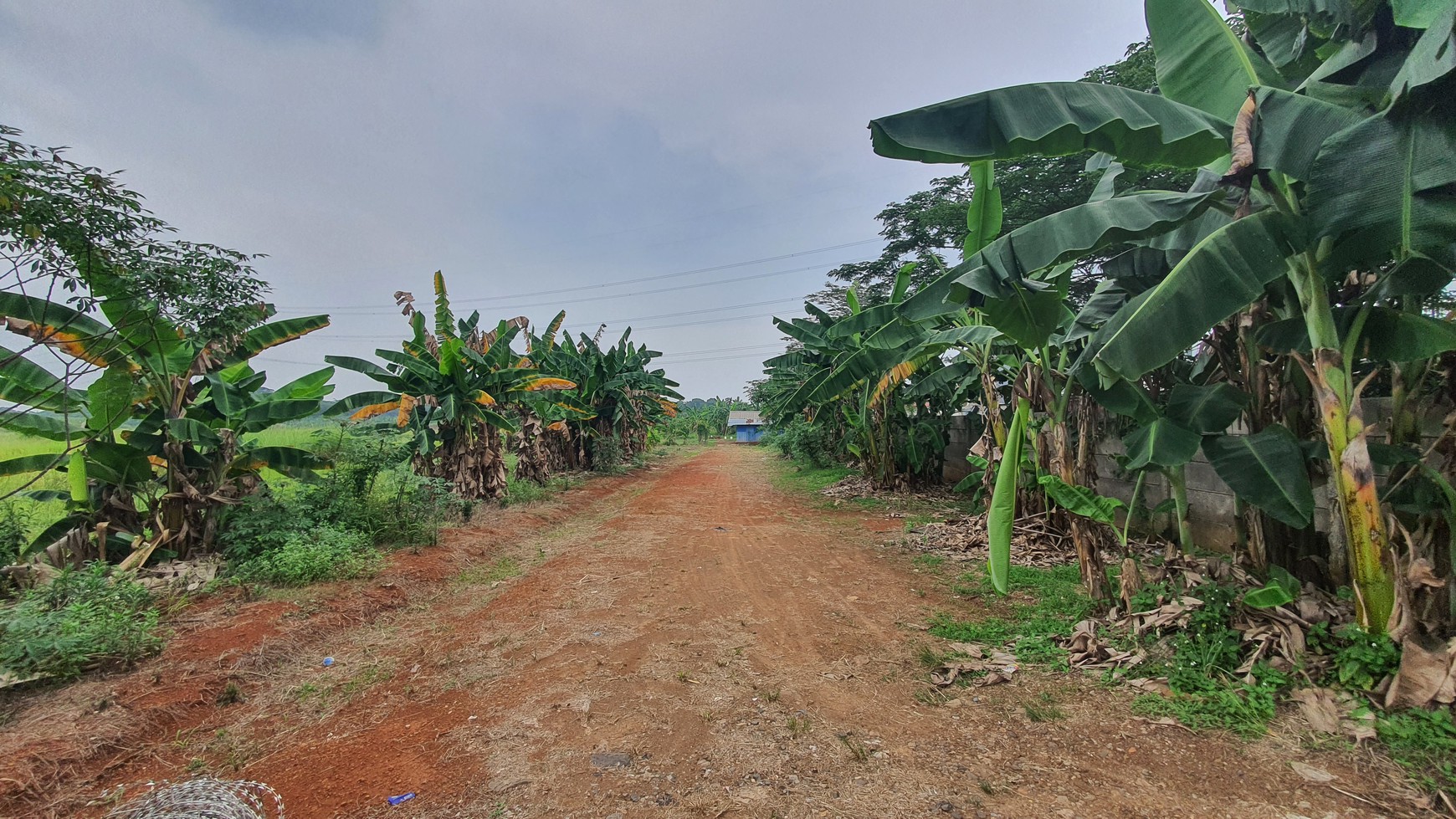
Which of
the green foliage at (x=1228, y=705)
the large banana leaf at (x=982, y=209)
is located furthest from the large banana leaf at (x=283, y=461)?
the green foliage at (x=1228, y=705)

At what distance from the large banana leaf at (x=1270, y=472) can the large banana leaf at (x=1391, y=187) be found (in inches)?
47.2

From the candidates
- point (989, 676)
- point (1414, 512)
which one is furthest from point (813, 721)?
point (1414, 512)

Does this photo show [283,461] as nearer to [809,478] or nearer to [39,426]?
[39,426]

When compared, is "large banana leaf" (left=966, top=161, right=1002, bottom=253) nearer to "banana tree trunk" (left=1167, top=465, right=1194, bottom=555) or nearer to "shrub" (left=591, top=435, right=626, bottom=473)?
"banana tree trunk" (left=1167, top=465, right=1194, bottom=555)

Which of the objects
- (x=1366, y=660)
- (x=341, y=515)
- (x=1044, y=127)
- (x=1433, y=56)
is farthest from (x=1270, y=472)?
(x=341, y=515)

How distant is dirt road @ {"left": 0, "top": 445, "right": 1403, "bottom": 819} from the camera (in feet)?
8.49

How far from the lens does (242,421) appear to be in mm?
6559

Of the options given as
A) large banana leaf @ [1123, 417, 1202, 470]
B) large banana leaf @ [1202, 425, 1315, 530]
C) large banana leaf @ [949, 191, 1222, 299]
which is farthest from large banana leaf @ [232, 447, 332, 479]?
large banana leaf @ [1202, 425, 1315, 530]

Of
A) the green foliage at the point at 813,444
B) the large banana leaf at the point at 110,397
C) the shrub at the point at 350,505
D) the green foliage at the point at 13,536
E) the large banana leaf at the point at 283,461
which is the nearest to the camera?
the green foliage at the point at 13,536

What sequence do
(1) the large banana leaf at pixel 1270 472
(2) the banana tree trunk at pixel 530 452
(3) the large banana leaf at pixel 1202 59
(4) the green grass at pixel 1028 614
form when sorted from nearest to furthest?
(1) the large banana leaf at pixel 1270 472 → (3) the large banana leaf at pixel 1202 59 → (4) the green grass at pixel 1028 614 → (2) the banana tree trunk at pixel 530 452

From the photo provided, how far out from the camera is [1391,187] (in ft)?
9.11

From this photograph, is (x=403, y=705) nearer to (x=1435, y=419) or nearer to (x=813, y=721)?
(x=813, y=721)

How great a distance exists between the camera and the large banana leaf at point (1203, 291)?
3.17 m

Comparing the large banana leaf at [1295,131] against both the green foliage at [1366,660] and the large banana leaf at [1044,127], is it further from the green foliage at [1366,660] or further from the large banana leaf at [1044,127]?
the green foliage at [1366,660]
